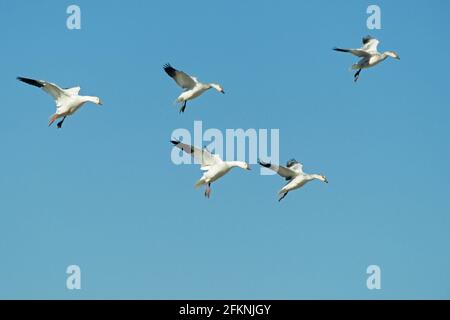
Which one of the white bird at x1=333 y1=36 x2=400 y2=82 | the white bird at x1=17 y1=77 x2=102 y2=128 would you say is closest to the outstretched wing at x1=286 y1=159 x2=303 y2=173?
the white bird at x1=333 y1=36 x2=400 y2=82

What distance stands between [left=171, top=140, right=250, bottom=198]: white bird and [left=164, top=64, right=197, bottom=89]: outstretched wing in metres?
1.84

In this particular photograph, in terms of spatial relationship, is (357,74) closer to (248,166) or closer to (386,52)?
(386,52)

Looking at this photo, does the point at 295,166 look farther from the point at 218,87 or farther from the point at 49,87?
the point at 49,87

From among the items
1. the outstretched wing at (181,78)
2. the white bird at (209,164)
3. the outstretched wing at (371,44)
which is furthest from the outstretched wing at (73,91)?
the outstretched wing at (371,44)

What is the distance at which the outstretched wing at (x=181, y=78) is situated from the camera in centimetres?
2127

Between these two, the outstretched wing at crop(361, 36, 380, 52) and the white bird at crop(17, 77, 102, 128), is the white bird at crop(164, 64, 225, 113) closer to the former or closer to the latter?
the white bird at crop(17, 77, 102, 128)

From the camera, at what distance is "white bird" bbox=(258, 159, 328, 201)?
21.3m

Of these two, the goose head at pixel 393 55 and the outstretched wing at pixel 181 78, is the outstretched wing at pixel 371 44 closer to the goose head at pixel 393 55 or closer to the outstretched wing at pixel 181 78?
the goose head at pixel 393 55

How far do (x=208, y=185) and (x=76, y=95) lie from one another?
3033 mm

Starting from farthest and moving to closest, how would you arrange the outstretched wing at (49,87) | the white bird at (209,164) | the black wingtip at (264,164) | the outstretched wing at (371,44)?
the outstretched wing at (371,44) < the black wingtip at (264,164) < the outstretched wing at (49,87) < the white bird at (209,164)
